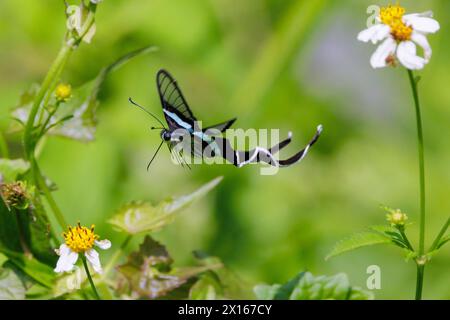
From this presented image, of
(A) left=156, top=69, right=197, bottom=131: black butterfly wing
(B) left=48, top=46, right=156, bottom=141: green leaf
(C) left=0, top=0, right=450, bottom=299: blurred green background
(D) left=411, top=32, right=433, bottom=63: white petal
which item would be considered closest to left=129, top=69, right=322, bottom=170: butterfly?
(A) left=156, top=69, right=197, bottom=131: black butterfly wing

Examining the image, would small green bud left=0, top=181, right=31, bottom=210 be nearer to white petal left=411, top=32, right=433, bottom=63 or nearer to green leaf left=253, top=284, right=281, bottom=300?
green leaf left=253, top=284, right=281, bottom=300

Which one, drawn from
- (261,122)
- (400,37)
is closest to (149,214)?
(400,37)

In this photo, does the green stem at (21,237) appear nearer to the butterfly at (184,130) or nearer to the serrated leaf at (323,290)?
the butterfly at (184,130)

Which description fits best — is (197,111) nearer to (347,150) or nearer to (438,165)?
(347,150)

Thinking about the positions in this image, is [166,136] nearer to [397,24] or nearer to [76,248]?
[76,248]

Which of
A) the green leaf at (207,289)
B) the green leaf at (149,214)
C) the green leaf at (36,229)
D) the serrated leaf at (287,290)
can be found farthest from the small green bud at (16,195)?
the serrated leaf at (287,290)

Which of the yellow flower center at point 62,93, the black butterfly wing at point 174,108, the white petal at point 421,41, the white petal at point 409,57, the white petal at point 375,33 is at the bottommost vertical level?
the black butterfly wing at point 174,108
